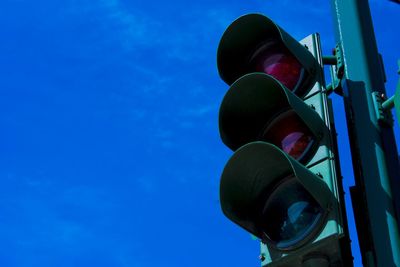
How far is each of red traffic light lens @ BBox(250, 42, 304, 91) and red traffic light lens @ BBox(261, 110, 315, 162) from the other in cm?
18

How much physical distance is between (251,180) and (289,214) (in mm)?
218

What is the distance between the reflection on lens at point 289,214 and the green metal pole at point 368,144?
0.23 meters

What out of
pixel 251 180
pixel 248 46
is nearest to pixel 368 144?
pixel 251 180

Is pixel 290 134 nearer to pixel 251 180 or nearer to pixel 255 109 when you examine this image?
pixel 255 109

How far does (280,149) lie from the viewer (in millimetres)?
3971

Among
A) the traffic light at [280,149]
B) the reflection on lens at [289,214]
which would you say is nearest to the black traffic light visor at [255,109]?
the traffic light at [280,149]

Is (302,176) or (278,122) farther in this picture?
(278,122)

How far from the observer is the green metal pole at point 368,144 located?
3816 mm

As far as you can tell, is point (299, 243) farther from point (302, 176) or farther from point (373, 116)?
point (373, 116)

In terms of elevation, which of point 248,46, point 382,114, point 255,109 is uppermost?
point 248,46

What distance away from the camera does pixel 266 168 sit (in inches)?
160

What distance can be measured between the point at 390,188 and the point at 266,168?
52 cm

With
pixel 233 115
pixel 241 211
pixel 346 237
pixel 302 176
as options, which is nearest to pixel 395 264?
pixel 346 237

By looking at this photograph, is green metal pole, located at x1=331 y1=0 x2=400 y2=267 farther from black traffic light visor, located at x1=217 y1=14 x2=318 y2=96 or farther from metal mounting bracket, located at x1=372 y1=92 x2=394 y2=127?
black traffic light visor, located at x1=217 y1=14 x2=318 y2=96
